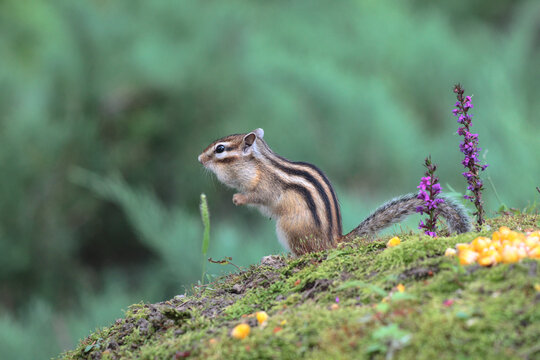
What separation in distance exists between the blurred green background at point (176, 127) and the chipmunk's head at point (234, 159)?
2365 mm

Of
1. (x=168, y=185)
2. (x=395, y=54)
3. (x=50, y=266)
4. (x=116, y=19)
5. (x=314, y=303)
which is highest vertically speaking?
(x=116, y=19)

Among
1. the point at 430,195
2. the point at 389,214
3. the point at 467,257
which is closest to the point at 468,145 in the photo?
the point at 430,195

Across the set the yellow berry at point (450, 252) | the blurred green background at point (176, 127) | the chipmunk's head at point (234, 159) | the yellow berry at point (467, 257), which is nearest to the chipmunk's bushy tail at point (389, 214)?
the chipmunk's head at point (234, 159)

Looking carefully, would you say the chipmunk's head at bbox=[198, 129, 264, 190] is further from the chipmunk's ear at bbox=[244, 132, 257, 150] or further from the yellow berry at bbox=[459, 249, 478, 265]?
the yellow berry at bbox=[459, 249, 478, 265]

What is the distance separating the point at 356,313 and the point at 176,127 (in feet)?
30.1

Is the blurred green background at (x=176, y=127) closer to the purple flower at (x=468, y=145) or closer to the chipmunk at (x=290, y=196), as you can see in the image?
the chipmunk at (x=290, y=196)

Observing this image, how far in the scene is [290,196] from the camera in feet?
17.1

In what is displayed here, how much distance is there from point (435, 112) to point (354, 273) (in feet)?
27.9

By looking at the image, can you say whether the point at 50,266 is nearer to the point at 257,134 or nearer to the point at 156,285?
the point at 156,285

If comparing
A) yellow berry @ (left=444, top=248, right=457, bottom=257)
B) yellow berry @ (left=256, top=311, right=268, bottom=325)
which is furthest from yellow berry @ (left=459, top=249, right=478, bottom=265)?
yellow berry @ (left=256, top=311, right=268, bottom=325)

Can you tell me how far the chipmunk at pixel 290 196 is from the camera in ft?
15.7

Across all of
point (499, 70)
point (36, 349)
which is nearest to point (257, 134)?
point (36, 349)

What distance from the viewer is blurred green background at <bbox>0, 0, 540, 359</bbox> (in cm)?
905

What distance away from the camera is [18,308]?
33.3 feet
